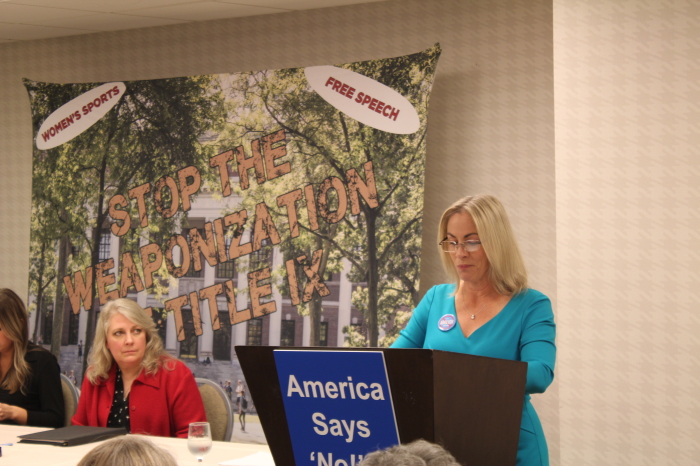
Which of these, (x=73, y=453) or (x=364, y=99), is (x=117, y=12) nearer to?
(x=364, y=99)

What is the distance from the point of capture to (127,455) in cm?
118

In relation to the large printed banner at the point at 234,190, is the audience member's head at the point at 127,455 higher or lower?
lower

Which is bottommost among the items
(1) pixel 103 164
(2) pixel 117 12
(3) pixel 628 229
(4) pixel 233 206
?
(3) pixel 628 229

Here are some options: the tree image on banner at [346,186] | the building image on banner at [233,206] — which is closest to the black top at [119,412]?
the building image on banner at [233,206]

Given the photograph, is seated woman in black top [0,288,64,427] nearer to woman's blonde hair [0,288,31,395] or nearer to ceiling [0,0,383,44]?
woman's blonde hair [0,288,31,395]

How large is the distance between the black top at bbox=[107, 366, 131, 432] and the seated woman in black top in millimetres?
536

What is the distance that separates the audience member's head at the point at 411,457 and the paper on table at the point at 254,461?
155 centimetres

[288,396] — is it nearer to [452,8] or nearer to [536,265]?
[536,265]

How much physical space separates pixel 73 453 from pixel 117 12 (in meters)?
2.83

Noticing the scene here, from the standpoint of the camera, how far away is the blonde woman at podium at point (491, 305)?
81.7 inches

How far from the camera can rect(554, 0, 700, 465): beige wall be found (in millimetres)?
3078

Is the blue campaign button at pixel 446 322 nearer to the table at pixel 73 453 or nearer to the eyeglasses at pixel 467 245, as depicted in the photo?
the eyeglasses at pixel 467 245

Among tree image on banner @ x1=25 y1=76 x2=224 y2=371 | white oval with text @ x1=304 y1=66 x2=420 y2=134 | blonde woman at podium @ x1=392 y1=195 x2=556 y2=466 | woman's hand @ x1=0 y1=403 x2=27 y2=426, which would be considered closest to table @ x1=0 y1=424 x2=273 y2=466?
woman's hand @ x1=0 y1=403 x2=27 y2=426

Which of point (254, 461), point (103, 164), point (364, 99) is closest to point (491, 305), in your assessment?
point (254, 461)
